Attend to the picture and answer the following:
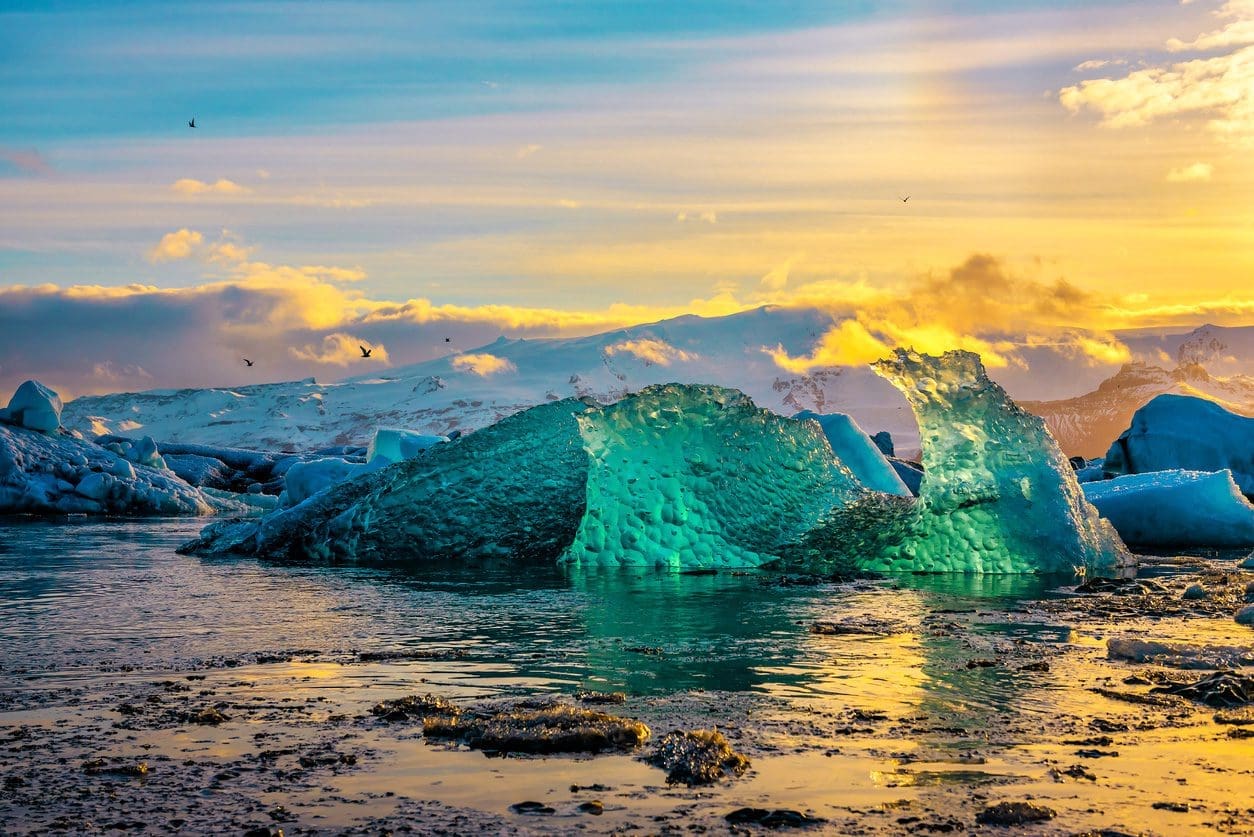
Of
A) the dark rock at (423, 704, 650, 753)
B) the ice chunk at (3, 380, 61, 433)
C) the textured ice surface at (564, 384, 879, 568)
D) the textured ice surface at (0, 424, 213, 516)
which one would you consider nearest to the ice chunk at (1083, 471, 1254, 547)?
the textured ice surface at (564, 384, 879, 568)

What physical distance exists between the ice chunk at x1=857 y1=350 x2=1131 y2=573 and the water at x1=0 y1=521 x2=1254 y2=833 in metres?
1.23

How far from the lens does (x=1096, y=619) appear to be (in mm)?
9062

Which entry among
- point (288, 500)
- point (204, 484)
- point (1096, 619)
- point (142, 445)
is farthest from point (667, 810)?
point (204, 484)

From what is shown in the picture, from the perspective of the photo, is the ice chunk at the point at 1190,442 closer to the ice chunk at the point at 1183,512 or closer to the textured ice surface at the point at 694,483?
the ice chunk at the point at 1183,512

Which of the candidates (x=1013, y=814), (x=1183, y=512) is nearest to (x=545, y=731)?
(x=1013, y=814)

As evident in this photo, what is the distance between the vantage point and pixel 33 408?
3475cm

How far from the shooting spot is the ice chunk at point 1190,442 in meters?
25.0

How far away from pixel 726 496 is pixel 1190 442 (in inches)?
590

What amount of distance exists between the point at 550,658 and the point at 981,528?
694 cm

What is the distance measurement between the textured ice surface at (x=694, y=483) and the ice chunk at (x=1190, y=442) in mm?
13105

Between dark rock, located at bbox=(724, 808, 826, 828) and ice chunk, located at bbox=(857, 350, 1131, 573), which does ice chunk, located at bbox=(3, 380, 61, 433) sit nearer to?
ice chunk, located at bbox=(857, 350, 1131, 573)

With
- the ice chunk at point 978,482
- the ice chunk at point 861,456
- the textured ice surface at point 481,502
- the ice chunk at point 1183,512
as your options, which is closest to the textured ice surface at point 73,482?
the textured ice surface at point 481,502

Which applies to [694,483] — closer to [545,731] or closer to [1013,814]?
[545,731]

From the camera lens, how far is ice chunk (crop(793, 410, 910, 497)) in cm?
1877
